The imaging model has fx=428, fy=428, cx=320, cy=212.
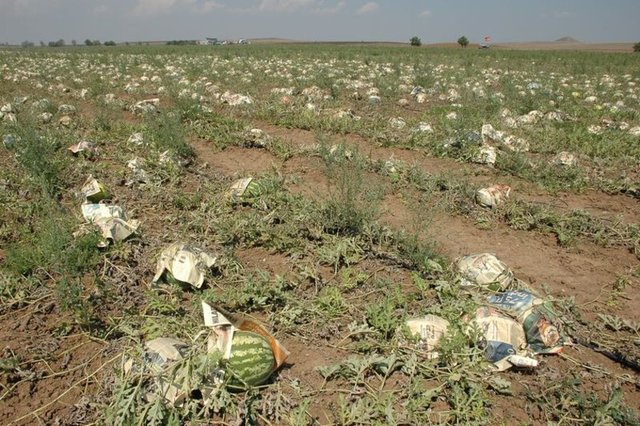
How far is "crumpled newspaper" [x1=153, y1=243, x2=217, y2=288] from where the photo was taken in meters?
3.21

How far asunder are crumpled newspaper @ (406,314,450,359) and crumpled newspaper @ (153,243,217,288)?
1584 mm

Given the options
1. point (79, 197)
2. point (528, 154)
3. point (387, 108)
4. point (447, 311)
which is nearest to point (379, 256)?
point (447, 311)

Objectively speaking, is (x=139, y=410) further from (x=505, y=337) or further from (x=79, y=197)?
(x=79, y=197)

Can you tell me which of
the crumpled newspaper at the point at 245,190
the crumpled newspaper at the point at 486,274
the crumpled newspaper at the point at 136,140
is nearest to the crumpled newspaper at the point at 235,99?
the crumpled newspaper at the point at 136,140

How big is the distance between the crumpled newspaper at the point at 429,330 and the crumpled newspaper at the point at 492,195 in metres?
2.33

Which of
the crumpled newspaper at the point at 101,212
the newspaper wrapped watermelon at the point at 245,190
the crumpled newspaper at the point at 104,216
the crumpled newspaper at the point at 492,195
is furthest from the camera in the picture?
the crumpled newspaper at the point at 492,195

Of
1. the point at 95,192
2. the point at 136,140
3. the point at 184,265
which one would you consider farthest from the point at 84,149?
the point at 184,265

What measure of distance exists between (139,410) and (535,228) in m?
3.97

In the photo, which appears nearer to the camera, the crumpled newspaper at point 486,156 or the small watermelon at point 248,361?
the small watermelon at point 248,361

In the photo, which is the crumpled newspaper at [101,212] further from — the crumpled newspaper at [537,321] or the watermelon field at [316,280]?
the crumpled newspaper at [537,321]

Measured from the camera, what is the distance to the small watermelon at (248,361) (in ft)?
7.62

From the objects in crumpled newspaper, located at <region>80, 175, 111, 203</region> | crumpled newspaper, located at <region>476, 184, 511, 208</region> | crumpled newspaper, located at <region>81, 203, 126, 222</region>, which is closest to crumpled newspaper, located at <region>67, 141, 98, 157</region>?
crumpled newspaper, located at <region>80, 175, 111, 203</region>

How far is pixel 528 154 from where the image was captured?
6586 millimetres

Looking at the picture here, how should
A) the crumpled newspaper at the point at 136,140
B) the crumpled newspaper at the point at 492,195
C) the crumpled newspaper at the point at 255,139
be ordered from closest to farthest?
1. the crumpled newspaper at the point at 492,195
2. the crumpled newspaper at the point at 136,140
3. the crumpled newspaper at the point at 255,139
